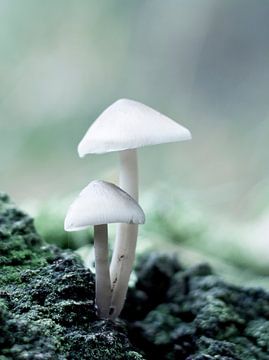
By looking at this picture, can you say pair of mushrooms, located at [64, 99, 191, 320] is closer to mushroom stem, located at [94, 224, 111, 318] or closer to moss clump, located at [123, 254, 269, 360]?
mushroom stem, located at [94, 224, 111, 318]

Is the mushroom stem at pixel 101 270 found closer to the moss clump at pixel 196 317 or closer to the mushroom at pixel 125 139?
the mushroom at pixel 125 139

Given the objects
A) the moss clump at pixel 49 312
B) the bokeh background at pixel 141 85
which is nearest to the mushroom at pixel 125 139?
the moss clump at pixel 49 312

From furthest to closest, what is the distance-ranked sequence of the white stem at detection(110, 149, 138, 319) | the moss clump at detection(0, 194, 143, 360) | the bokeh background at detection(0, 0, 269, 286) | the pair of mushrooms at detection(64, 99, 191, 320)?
the bokeh background at detection(0, 0, 269, 286), the white stem at detection(110, 149, 138, 319), the pair of mushrooms at detection(64, 99, 191, 320), the moss clump at detection(0, 194, 143, 360)

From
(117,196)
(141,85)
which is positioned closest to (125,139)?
(117,196)

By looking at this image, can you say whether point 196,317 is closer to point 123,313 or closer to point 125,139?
point 123,313

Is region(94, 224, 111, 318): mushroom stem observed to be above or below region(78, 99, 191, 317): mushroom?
below

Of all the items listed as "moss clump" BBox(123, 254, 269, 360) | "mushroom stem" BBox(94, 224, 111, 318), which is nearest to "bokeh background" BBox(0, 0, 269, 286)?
"moss clump" BBox(123, 254, 269, 360)

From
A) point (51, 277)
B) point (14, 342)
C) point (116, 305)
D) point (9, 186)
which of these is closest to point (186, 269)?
point (116, 305)
